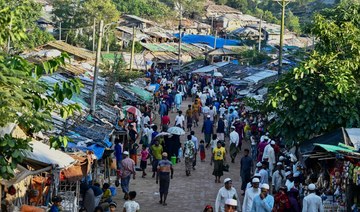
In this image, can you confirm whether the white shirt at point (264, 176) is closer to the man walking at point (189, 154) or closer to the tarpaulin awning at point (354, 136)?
the tarpaulin awning at point (354, 136)

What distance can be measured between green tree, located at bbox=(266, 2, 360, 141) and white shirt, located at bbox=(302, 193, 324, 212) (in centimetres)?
418

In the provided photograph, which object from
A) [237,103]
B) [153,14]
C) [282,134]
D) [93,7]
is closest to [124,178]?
[282,134]

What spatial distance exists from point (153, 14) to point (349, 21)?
74305 mm

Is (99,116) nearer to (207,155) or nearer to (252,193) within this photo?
(207,155)

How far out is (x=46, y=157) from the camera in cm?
1314

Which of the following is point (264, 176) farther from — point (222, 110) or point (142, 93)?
point (142, 93)

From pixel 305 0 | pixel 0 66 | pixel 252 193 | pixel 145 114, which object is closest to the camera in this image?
pixel 0 66

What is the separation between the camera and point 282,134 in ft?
58.4

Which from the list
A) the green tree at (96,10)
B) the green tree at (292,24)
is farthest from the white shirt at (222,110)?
the green tree at (292,24)

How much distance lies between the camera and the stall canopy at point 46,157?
12.9 meters

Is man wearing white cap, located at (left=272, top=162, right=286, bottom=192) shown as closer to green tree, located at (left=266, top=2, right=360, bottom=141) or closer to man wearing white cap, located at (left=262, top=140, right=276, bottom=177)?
green tree, located at (left=266, top=2, right=360, bottom=141)

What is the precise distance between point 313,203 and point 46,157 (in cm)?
421

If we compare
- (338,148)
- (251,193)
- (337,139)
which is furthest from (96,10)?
(251,193)

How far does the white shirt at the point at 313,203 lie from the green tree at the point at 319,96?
4.18 metres
